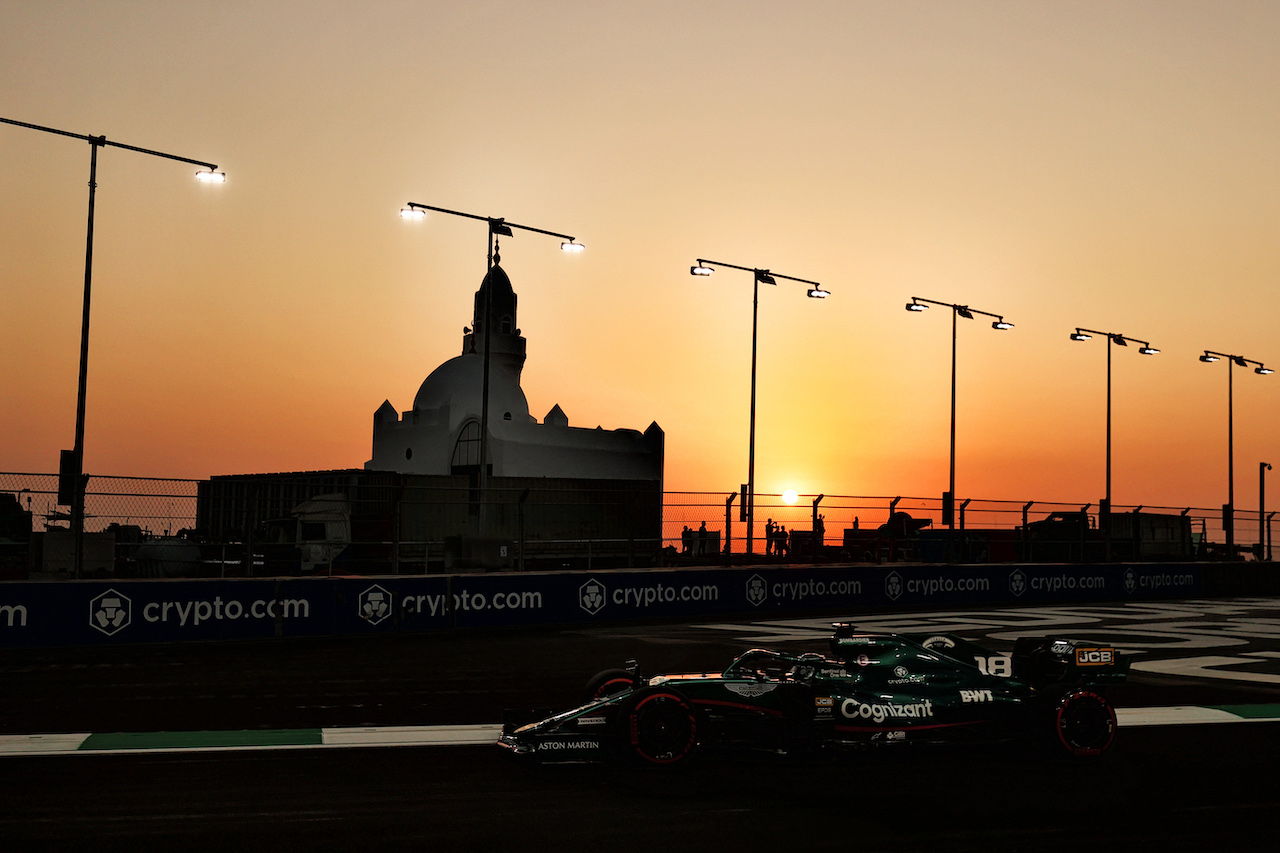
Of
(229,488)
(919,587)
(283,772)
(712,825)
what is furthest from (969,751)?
(919,587)

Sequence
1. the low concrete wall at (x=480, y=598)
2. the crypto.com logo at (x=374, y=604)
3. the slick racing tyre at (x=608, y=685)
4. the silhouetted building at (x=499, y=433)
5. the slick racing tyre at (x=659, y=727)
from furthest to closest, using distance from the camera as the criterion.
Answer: the silhouetted building at (x=499, y=433)
the crypto.com logo at (x=374, y=604)
the low concrete wall at (x=480, y=598)
the slick racing tyre at (x=608, y=685)
the slick racing tyre at (x=659, y=727)

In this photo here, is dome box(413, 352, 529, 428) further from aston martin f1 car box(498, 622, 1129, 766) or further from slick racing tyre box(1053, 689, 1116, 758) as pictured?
slick racing tyre box(1053, 689, 1116, 758)

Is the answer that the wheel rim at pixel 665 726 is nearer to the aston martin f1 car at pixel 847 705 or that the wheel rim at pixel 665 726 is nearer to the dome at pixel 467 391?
the aston martin f1 car at pixel 847 705

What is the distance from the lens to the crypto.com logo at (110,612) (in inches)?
675

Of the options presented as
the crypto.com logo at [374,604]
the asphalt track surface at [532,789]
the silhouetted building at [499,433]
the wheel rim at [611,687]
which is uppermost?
the silhouetted building at [499,433]

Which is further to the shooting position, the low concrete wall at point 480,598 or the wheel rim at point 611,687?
the low concrete wall at point 480,598

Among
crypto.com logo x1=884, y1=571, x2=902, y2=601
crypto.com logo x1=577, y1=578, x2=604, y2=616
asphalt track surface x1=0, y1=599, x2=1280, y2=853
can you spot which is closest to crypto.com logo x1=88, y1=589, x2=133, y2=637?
asphalt track surface x1=0, y1=599, x2=1280, y2=853

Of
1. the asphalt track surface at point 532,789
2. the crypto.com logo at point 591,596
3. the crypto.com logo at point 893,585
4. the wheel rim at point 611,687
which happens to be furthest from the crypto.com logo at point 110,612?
the crypto.com logo at point 893,585

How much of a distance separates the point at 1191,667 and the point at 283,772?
1264 cm

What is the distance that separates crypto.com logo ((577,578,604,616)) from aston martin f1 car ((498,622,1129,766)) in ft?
41.0

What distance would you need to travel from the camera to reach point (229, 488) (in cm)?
2119

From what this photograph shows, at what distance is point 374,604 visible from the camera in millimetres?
19203

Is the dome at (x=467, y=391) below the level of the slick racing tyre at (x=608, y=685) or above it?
above

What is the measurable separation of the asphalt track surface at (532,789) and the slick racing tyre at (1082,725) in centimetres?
14
